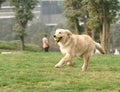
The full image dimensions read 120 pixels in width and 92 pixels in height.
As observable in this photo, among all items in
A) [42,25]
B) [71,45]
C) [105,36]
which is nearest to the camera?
[71,45]

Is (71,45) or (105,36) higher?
(71,45)

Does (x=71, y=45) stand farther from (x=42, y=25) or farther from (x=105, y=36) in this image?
(x=42, y=25)

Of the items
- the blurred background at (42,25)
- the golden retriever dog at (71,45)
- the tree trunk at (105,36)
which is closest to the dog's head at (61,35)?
the golden retriever dog at (71,45)

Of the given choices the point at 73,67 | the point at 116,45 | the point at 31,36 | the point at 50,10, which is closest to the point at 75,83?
the point at 73,67

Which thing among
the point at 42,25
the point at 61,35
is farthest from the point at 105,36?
the point at 42,25

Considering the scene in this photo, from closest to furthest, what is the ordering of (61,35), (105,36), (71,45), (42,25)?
(61,35), (71,45), (105,36), (42,25)

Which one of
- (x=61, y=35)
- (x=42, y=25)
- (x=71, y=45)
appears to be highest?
(x=61, y=35)

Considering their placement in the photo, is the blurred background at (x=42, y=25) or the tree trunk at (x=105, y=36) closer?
the tree trunk at (x=105, y=36)

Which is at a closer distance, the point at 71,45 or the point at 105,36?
the point at 71,45

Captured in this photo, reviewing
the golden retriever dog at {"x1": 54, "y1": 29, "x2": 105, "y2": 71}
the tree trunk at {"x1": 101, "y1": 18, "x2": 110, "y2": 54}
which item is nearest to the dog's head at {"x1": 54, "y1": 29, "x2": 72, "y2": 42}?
the golden retriever dog at {"x1": 54, "y1": 29, "x2": 105, "y2": 71}

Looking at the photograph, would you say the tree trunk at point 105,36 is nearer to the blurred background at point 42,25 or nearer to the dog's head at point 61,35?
the blurred background at point 42,25

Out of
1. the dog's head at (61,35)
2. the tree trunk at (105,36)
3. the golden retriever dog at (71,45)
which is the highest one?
the dog's head at (61,35)

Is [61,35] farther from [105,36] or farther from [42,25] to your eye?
[42,25]

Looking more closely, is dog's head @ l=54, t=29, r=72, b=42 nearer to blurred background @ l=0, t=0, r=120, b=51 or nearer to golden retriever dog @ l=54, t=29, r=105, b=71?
golden retriever dog @ l=54, t=29, r=105, b=71
